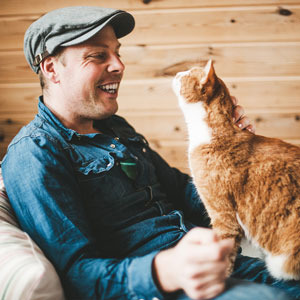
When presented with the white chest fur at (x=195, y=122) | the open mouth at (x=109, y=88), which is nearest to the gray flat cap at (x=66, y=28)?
the open mouth at (x=109, y=88)

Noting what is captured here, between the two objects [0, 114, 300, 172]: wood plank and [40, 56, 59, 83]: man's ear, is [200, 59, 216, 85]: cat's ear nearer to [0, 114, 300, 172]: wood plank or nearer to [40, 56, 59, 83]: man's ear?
[40, 56, 59, 83]: man's ear

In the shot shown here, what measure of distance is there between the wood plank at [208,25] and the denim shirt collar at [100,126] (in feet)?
2.41

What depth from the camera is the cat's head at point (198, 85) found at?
0.84m

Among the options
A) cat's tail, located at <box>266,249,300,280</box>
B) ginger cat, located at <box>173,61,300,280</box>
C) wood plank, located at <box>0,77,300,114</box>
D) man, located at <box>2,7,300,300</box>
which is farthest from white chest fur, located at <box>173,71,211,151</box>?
wood plank, located at <box>0,77,300,114</box>

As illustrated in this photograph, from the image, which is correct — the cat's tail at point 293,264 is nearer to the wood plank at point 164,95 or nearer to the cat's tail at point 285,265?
the cat's tail at point 285,265

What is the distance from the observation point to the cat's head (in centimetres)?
84

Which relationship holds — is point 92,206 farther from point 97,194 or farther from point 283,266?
point 283,266

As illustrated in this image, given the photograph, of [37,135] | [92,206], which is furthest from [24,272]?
[37,135]

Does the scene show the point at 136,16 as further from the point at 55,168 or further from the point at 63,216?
the point at 63,216

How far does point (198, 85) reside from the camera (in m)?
0.87

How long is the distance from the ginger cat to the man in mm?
101

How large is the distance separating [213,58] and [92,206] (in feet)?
4.14

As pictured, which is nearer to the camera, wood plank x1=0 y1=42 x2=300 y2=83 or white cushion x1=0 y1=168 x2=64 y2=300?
white cushion x1=0 y1=168 x2=64 y2=300

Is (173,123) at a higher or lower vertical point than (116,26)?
lower
